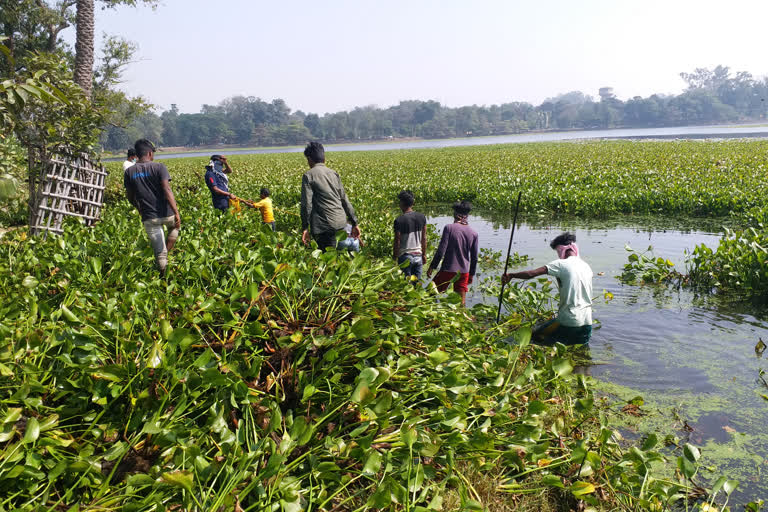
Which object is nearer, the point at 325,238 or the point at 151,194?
the point at 151,194

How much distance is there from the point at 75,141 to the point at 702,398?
10480 millimetres

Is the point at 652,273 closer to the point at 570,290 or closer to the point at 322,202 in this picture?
the point at 570,290

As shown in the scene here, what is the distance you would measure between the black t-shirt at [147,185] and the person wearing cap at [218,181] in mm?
3251

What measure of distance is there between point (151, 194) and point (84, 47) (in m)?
10.8

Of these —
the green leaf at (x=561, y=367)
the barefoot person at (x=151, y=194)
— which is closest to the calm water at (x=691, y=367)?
the green leaf at (x=561, y=367)

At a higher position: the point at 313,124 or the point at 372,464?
the point at 313,124

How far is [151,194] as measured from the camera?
5.68 meters

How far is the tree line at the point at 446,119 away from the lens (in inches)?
5094

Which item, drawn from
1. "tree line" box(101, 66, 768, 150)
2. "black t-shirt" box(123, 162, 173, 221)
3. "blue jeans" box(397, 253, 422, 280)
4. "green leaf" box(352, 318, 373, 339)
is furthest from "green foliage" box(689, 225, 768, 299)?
"tree line" box(101, 66, 768, 150)

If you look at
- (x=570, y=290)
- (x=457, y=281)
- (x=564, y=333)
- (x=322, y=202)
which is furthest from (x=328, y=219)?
(x=564, y=333)

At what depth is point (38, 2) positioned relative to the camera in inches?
840

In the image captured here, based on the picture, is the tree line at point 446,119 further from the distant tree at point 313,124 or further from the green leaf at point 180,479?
the green leaf at point 180,479

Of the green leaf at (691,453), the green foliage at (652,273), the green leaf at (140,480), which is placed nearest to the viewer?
the green leaf at (140,480)

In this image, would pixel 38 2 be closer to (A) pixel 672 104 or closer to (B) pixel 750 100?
(A) pixel 672 104
